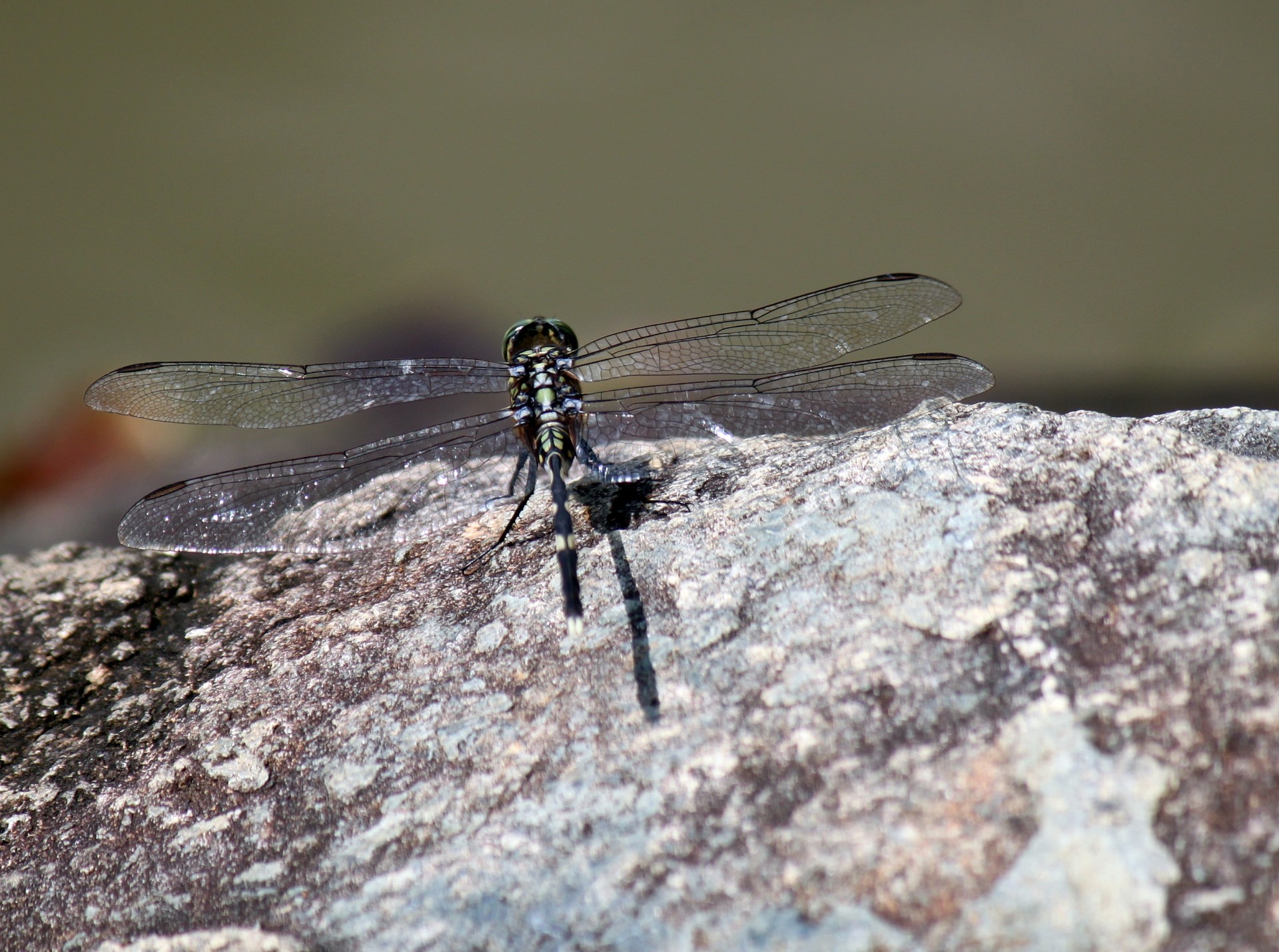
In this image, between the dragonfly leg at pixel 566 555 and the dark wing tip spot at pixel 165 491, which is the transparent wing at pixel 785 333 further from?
the dark wing tip spot at pixel 165 491

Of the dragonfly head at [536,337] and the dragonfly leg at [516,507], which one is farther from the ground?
the dragonfly head at [536,337]

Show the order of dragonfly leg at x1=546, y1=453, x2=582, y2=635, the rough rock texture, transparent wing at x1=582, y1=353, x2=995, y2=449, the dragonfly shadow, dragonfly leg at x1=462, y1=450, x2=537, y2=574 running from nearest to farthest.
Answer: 1. the rough rock texture
2. the dragonfly shadow
3. dragonfly leg at x1=546, y1=453, x2=582, y2=635
4. dragonfly leg at x1=462, y1=450, x2=537, y2=574
5. transparent wing at x1=582, y1=353, x2=995, y2=449

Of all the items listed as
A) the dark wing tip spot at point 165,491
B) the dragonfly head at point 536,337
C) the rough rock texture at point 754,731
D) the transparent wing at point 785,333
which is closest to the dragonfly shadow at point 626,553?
the rough rock texture at point 754,731

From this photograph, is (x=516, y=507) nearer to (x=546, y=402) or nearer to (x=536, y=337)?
(x=546, y=402)

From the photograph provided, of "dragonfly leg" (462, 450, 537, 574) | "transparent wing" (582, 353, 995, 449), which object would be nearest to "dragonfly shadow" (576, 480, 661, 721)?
"dragonfly leg" (462, 450, 537, 574)

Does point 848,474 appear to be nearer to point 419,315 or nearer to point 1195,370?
point 1195,370

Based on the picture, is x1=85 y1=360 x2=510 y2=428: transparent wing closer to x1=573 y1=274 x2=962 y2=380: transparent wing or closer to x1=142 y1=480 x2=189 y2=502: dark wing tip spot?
x1=142 y1=480 x2=189 y2=502: dark wing tip spot

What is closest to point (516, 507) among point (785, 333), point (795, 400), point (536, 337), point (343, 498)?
point (343, 498)
